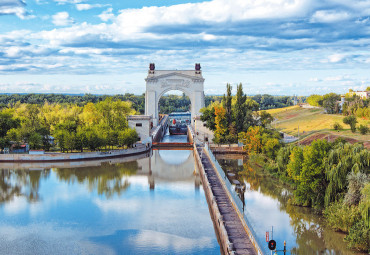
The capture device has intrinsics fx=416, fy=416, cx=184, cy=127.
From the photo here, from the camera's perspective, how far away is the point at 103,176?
103 feet

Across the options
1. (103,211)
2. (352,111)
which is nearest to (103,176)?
(103,211)

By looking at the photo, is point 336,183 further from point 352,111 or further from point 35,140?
point 352,111

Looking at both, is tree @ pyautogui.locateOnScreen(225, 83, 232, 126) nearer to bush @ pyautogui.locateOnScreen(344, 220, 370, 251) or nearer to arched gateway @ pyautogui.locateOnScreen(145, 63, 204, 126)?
arched gateway @ pyautogui.locateOnScreen(145, 63, 204, 126)

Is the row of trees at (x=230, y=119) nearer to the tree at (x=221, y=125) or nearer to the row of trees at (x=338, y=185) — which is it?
the tree at (x=221, y=125)

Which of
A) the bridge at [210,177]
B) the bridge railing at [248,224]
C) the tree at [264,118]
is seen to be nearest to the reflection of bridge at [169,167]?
the bridge at [210,177]

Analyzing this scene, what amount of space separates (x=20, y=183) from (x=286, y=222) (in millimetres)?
18685

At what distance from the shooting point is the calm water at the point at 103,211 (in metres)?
17.1

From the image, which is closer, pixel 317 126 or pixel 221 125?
pixel 221 125

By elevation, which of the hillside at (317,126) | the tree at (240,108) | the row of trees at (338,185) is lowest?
the row of trees at (338,185)

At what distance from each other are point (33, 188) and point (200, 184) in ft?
36.9

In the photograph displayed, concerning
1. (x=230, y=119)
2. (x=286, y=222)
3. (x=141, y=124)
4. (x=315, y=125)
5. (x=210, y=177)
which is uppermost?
(x=230, y=119)

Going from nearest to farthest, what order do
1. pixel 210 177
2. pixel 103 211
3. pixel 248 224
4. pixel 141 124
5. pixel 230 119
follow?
pixel 248 224 → pixel 103 211 → pixel 210 177 → pixel 230 119 → pixel 141 124

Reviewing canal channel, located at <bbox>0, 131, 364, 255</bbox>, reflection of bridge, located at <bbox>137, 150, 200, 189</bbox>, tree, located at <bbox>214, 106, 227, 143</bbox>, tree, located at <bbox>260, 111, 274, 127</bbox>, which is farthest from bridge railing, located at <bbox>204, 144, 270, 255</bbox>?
tree, located at <bbox>260, 111, 274, 127</bbox>

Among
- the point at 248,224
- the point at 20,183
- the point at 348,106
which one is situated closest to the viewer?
the point at 248,224
